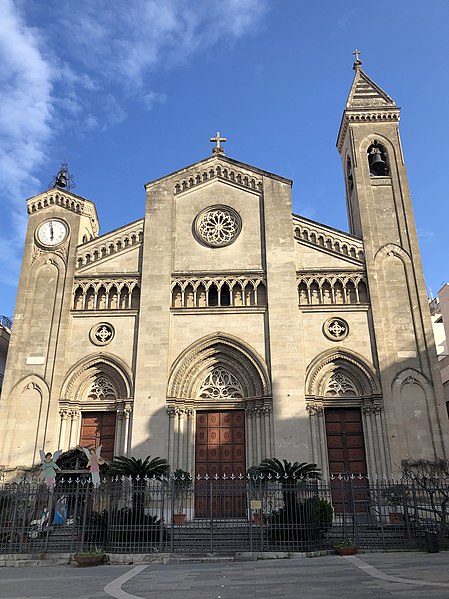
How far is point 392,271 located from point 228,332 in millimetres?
8125

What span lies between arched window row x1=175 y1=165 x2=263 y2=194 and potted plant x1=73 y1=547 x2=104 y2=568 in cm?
1758

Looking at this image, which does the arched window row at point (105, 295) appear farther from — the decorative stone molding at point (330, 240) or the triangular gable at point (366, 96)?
the triangular gable at point (366, 96)

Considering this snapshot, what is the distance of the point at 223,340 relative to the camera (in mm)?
23188

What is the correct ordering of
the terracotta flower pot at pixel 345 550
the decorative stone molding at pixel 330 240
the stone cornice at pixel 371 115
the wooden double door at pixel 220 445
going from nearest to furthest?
the terracotta flower pot at pixel 345 550 < the wooden double door at pixel 220 445 < the decorative stone molding at pixel 330 240 < the stone cornice at pixel 371 115

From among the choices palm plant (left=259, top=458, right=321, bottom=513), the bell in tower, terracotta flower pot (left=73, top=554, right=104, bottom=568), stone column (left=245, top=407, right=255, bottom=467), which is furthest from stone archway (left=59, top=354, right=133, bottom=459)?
the bell in tower

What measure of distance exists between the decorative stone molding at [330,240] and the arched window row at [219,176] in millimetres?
3360

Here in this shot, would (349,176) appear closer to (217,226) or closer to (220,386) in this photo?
(217,226)

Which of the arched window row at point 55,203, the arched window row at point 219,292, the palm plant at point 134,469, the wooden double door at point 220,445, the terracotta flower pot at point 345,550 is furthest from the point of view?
the arched window row at point 55,203

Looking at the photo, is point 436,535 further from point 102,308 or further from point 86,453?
point 102,308

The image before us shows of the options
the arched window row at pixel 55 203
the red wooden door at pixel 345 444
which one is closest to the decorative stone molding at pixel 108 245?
the arched window row at pixel 55 203

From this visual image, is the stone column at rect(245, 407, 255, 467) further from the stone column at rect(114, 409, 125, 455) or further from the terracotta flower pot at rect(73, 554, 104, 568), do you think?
the terracotta flower pot at rect(73, 554, 104, 568)

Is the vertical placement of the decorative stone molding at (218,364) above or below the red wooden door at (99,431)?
above

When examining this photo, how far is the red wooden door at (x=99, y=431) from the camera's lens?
74.0 feet

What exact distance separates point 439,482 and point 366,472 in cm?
307
